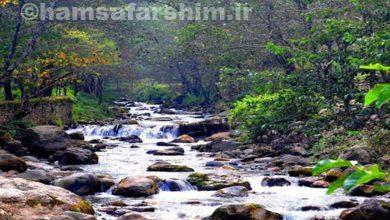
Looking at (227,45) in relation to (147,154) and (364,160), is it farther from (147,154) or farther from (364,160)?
(364,160)

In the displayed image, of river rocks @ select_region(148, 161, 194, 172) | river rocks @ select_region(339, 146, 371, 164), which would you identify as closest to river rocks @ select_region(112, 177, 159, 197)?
river rocks @ select_region(148, 161, 194, 172)

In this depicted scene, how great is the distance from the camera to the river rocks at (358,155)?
48.8 ft

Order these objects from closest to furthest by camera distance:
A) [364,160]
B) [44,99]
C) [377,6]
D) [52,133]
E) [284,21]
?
1. [377,6]
2. [364,160]
3. [52,133]
4. [284,21]
5. [44,99]

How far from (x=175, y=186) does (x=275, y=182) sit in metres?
2.71

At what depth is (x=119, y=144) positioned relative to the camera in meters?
25.5

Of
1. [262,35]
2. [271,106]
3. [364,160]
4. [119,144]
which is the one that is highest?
[262,35]

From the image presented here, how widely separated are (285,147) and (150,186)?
8.03 m

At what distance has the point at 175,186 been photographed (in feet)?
44.8

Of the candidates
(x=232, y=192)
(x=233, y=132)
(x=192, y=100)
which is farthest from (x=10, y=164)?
(x=192, y=100)

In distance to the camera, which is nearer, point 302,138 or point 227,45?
point 302,138

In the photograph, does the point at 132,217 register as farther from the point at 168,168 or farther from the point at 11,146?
the point at 11,146

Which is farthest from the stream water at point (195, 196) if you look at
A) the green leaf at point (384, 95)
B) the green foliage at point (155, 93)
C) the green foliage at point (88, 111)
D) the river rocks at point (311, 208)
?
the green foliage at point (155, 93)

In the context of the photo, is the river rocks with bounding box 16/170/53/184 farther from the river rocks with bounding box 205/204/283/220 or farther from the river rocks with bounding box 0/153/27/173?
the river rocks with bounding box 205/204/283/220

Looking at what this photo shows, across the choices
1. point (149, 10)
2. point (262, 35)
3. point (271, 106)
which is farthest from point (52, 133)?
point (149, 10)
